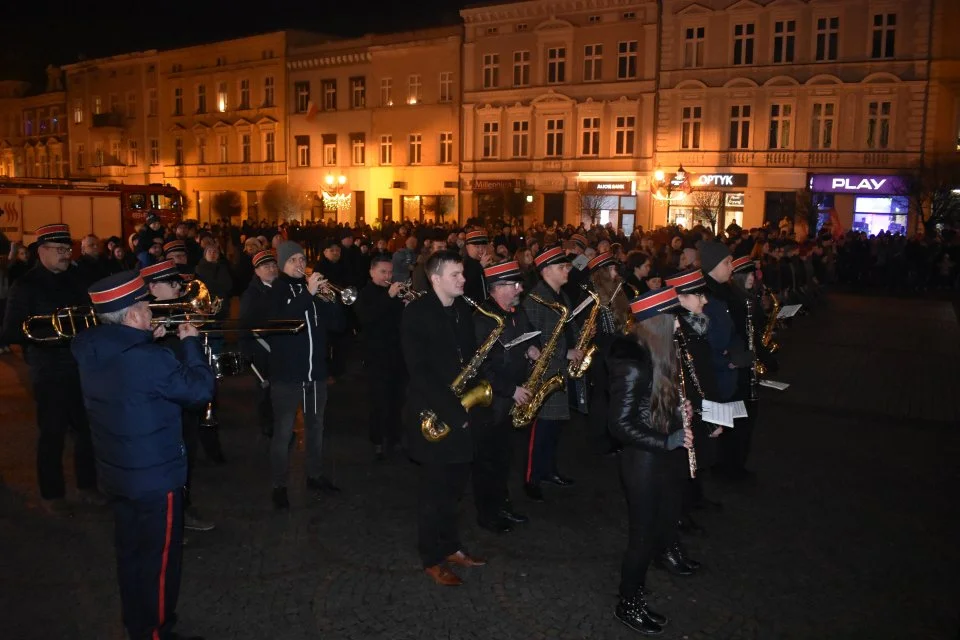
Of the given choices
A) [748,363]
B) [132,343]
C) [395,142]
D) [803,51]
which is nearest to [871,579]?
[748,363]

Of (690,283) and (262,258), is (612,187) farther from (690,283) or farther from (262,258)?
(690,283)

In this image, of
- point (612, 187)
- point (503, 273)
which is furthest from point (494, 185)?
point (503, 273)

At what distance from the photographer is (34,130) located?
65062 mm

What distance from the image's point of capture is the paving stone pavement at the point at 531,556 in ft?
16.5

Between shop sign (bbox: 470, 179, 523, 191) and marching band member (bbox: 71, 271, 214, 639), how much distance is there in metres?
35.1

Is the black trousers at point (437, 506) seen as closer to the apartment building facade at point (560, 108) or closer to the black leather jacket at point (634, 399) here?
the black leather jacket at point (634, 399)

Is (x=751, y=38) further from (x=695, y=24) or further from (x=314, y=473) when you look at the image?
(x=314, y=473)

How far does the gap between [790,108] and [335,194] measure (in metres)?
24.2

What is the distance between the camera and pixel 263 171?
165 ft

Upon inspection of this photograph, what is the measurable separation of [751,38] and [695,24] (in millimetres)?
2477

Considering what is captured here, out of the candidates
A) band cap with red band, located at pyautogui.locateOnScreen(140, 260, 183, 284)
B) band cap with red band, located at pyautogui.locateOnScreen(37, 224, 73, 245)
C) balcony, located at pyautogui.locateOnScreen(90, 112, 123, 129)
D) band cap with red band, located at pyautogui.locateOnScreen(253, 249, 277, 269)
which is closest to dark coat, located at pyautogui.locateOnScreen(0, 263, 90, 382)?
band cap with red band, located at pyautogui.locateOnScreen(37, 224, 73, 245)

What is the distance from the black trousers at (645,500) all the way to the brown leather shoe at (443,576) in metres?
1.12

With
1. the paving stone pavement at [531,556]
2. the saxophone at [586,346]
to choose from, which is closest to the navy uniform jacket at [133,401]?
the paving stone pavement at [531,556]

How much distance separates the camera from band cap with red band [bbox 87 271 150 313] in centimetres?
423
